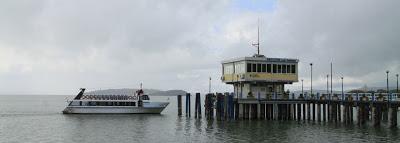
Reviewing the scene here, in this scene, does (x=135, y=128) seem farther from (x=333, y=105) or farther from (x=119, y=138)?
(x=333, y=105)

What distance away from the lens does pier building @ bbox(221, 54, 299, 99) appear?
6712cm

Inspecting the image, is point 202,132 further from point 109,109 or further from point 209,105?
point 109,109

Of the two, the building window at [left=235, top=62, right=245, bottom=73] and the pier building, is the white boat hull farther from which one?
the building window at [left=235, top=62, right=245, bottom=73]

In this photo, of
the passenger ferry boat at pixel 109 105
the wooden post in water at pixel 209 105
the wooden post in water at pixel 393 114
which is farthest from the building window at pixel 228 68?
the wooden post in water at pixel 393 114

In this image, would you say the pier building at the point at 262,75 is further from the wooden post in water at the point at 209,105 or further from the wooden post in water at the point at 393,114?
the wooden post in water at the point at 393,114

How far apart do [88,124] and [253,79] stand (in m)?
21.7

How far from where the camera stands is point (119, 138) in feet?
170

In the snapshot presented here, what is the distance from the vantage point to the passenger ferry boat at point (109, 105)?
87.7 metres

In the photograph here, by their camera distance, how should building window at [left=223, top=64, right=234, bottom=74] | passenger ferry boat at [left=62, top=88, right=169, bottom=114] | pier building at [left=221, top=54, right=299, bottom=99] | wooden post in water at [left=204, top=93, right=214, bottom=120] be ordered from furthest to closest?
1. passenger ferry boat at [left=62, top=88, right=169, bottom=114]
2. wooden post in water at [left=204, top=93, right=214, bottom=120]
3. building window at [left=223, top=64, right=234, bottom=74]
4. pier building at [left=221, top=54, right=299, bottom=99]

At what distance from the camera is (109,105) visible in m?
87.9

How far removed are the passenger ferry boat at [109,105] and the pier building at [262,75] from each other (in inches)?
923

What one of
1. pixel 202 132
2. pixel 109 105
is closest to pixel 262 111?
pixel 202 132

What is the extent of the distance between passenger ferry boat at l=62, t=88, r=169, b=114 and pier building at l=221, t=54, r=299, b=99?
23451 millimetres

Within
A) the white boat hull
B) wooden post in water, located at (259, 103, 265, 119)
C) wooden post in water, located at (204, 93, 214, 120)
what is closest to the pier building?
wooden post in water, located at (259, 103, 265, 119)
